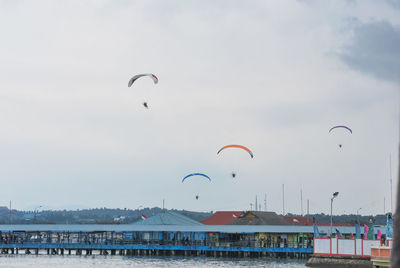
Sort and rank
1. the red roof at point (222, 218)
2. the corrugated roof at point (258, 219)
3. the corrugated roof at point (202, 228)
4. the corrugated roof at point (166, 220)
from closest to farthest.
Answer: the corrugated roof at point (202, 228) → the corrugated roof at point (166, 220) → the corrugated roof at point (258, 219) → the red roof at point (222, 218)

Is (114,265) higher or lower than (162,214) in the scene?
lower

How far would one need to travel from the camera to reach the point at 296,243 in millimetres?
93125

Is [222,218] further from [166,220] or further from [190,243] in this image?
[190,243]

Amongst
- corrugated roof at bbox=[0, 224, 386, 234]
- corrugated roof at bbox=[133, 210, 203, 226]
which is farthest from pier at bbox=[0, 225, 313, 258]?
corrugated roof at bbox=[133, 210, 203, 226]

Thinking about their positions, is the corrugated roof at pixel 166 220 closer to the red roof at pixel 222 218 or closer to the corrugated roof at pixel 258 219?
the corrugated roof at pixel 258 219

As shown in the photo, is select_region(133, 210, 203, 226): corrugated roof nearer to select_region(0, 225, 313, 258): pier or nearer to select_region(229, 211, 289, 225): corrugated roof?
select_region(0, 225, 313, 258): pier

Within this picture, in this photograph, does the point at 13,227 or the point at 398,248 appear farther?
the point at 13,227

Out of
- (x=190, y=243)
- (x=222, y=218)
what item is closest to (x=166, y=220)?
(x=190, y=243)

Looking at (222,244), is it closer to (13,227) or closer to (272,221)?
(272,221)

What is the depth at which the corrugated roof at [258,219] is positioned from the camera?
11138 cm

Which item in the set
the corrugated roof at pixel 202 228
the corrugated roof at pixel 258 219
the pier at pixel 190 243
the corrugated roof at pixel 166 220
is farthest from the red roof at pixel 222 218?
the corrugated roof at pixel 202 228

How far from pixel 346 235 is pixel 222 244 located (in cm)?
2005

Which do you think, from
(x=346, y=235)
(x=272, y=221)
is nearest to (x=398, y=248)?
(x=346, y=235)

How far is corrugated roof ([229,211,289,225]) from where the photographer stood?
365ft
